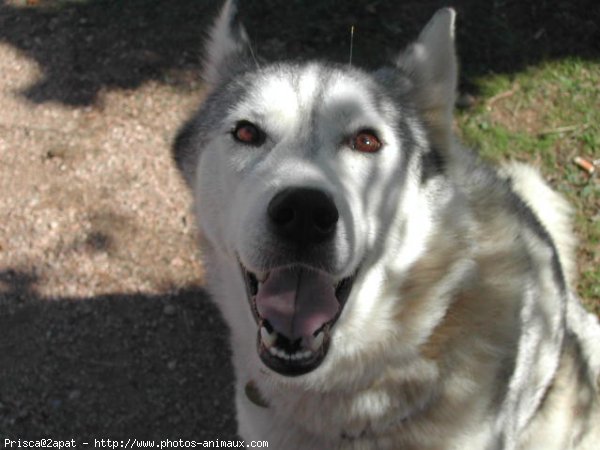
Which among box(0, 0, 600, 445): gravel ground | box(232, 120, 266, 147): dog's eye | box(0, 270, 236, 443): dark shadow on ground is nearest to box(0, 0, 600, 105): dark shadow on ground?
box(0, 0, 600, 445): gravel ground

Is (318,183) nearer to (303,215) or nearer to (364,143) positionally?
(303,215)

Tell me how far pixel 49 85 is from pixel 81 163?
0.87 metres

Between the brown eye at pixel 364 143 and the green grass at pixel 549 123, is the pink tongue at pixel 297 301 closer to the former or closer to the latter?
the brown eye at pixel 364 143

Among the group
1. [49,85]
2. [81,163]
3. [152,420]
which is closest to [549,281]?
[152,420]

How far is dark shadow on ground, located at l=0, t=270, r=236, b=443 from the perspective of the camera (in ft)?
13.6

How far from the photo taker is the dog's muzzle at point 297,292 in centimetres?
233

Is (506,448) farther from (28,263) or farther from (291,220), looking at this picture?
(28,263)

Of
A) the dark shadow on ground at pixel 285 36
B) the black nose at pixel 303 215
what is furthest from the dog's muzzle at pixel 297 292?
the dark shadow on ground at pixel 285 36

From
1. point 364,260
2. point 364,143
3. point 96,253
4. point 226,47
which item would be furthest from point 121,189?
point 364,260

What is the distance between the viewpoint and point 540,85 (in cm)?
540

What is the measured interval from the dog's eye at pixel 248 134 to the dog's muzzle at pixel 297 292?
489 millimetres

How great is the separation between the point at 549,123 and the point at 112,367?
142 inches

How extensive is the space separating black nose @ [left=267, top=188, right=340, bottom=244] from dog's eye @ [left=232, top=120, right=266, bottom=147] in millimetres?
485

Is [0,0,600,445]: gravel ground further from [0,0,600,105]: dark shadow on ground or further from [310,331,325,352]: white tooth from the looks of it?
[310,331,325,352]: white tooth
